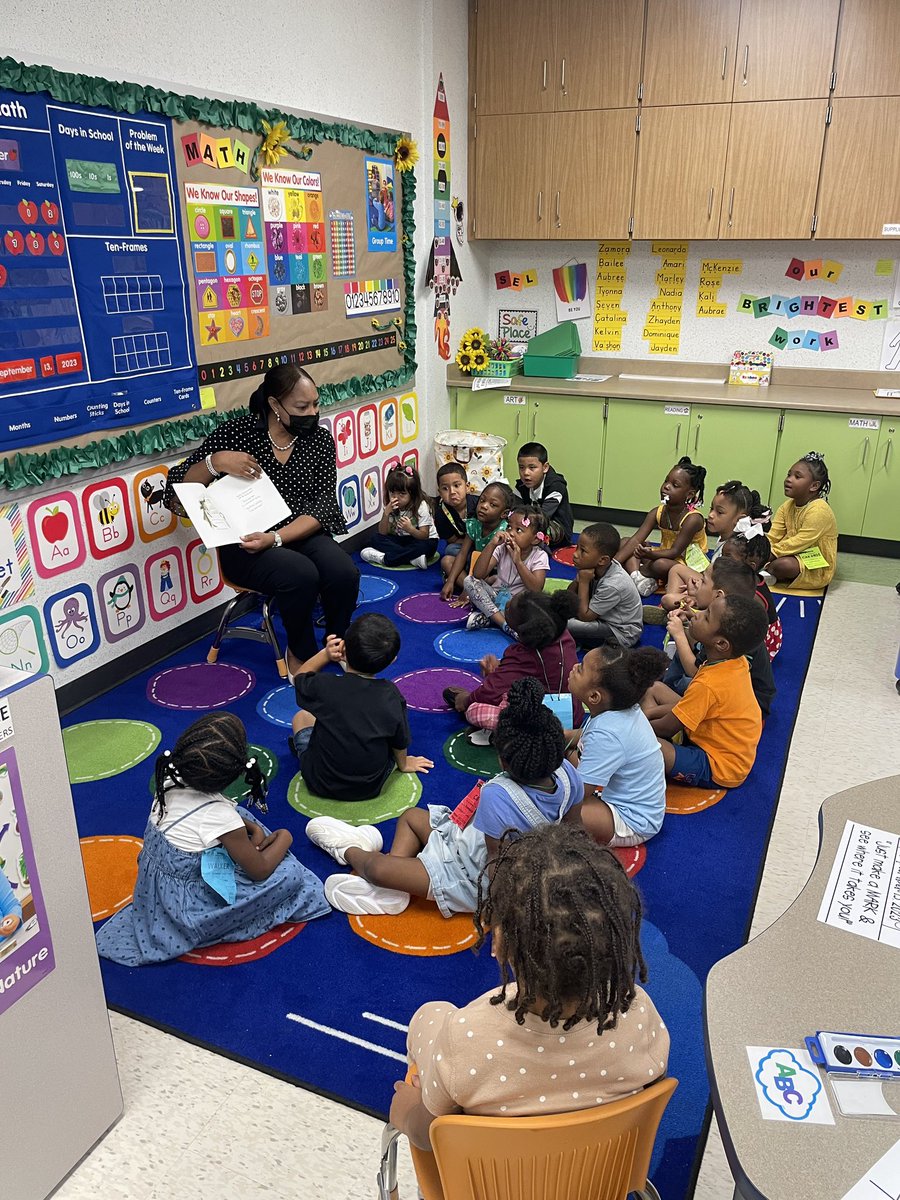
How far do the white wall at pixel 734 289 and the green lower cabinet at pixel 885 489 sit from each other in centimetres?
72

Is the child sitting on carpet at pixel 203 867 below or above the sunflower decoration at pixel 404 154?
below

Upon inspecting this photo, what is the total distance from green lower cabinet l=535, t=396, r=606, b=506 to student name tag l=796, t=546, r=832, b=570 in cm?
140

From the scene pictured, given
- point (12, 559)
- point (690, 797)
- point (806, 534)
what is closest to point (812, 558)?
point (806, 534)

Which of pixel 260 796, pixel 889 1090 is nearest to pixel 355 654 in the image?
pixel 260 796

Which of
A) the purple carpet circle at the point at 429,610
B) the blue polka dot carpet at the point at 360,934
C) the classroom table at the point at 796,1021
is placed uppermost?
the classroom table at the point at 796,1021

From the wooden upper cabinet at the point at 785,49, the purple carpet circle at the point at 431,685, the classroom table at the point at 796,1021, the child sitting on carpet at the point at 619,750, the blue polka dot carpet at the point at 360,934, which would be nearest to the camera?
the classroom table at the point at 796,1021

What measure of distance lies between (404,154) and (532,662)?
313cm

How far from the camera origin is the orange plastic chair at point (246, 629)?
3.47 m

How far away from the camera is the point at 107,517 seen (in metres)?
3.23

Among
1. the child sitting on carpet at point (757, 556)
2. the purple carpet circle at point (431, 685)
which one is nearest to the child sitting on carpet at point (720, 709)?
the child sitting on carpet at point (757, 556)

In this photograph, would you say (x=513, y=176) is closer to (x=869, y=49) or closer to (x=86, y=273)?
(x=869, y=49)

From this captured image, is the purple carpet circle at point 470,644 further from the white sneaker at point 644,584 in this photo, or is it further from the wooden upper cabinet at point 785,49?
the wooden upper cabinet at point 785,49

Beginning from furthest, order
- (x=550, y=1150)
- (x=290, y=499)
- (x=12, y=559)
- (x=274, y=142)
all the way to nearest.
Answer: (x=274, y=142) → (x=290, y=499) → (x=12, y=559) → (x=550, y=1150)

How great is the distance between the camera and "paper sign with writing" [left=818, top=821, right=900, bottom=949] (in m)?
1.25
